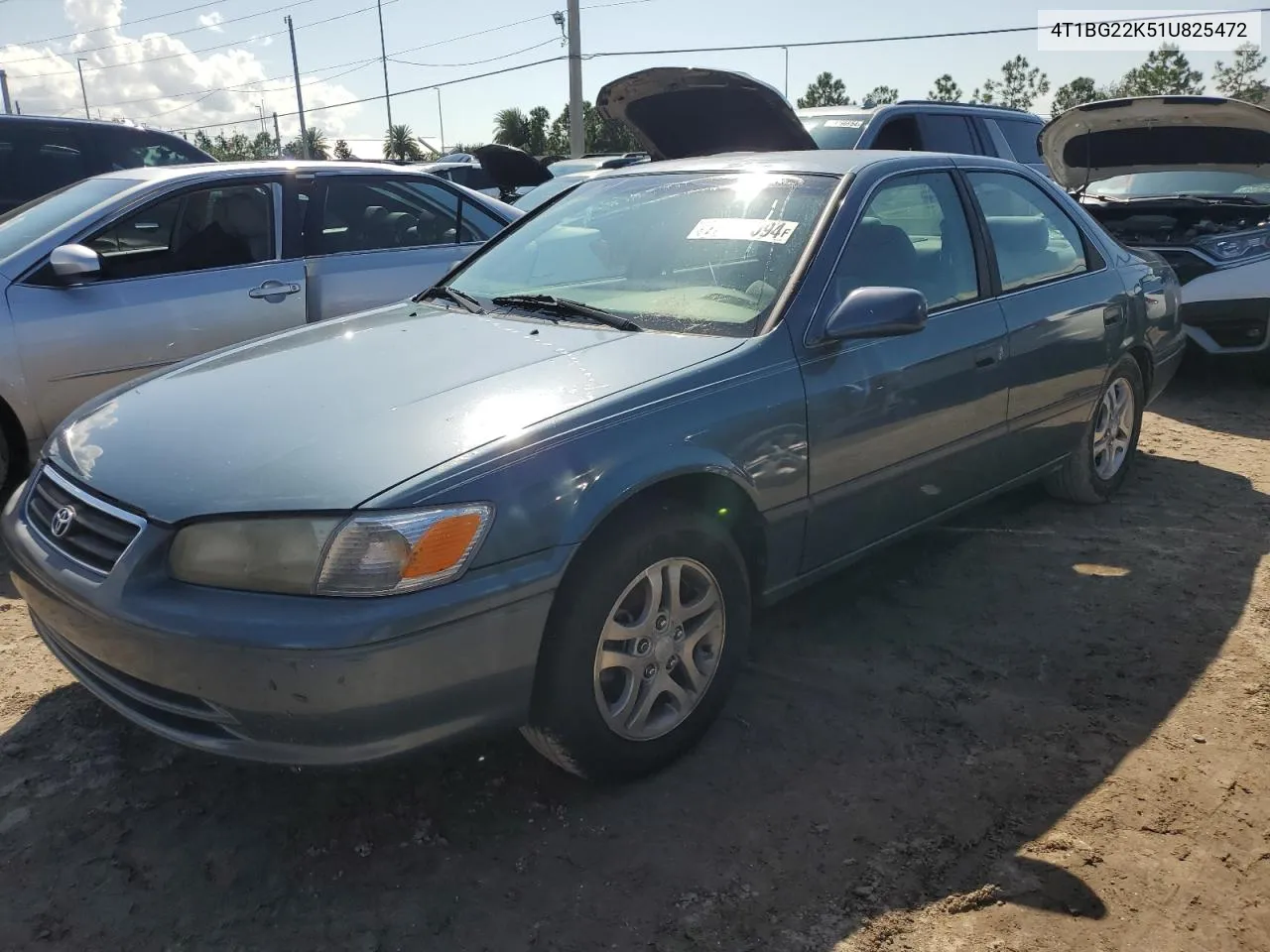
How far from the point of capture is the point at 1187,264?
676cm

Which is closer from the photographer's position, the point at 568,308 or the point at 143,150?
the point at 568,308

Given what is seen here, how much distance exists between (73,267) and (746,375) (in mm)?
3099

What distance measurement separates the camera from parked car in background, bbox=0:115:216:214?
697 cm

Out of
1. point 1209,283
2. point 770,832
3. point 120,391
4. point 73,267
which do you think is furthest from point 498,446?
point 1209,283

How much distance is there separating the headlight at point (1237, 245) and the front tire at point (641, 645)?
18.7 feet

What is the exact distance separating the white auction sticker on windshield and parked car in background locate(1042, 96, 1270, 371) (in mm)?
4328

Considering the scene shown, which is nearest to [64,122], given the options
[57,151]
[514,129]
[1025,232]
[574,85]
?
[57,151]

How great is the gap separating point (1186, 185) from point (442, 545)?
7.96 meters

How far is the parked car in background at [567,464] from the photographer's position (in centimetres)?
206

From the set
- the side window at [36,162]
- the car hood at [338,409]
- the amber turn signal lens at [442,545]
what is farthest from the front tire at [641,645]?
the side window at [36,162]

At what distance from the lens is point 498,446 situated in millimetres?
2197

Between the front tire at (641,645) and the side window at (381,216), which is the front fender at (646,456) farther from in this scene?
the side window at (381,216)

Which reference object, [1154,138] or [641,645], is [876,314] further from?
[1154,138]

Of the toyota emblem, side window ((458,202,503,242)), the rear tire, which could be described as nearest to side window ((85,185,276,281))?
side window ((458,202,503,242))
